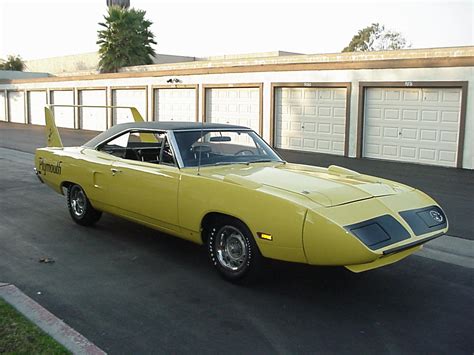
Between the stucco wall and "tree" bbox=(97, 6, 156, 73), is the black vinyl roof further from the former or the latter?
"tree" bbox=(97, 6, 156, 73)

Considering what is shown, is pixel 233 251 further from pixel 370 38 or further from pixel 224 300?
pixel 370 38

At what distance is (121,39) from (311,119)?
21.8m

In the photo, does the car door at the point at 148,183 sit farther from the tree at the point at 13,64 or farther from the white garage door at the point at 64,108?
the tree at the point at 13,64

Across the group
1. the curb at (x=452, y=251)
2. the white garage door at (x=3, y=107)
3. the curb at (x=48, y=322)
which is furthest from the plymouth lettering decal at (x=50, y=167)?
the white garage door at (x=3, y=107)

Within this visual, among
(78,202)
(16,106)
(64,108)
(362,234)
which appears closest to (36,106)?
(16,106)

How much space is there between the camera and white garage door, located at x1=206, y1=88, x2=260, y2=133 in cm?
2039

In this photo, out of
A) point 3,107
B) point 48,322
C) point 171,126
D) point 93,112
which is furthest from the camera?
point 3,107

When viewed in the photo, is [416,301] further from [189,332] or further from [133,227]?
[133,227]

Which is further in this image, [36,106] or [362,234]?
[36,106]

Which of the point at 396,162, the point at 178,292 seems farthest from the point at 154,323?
the point at 396,162

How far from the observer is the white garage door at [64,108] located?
1256 inches

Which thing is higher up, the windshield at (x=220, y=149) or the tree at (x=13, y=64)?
the tree at (x=13, y=64)

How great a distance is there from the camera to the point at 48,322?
397 cm

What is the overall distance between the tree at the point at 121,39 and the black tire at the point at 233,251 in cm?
3302
